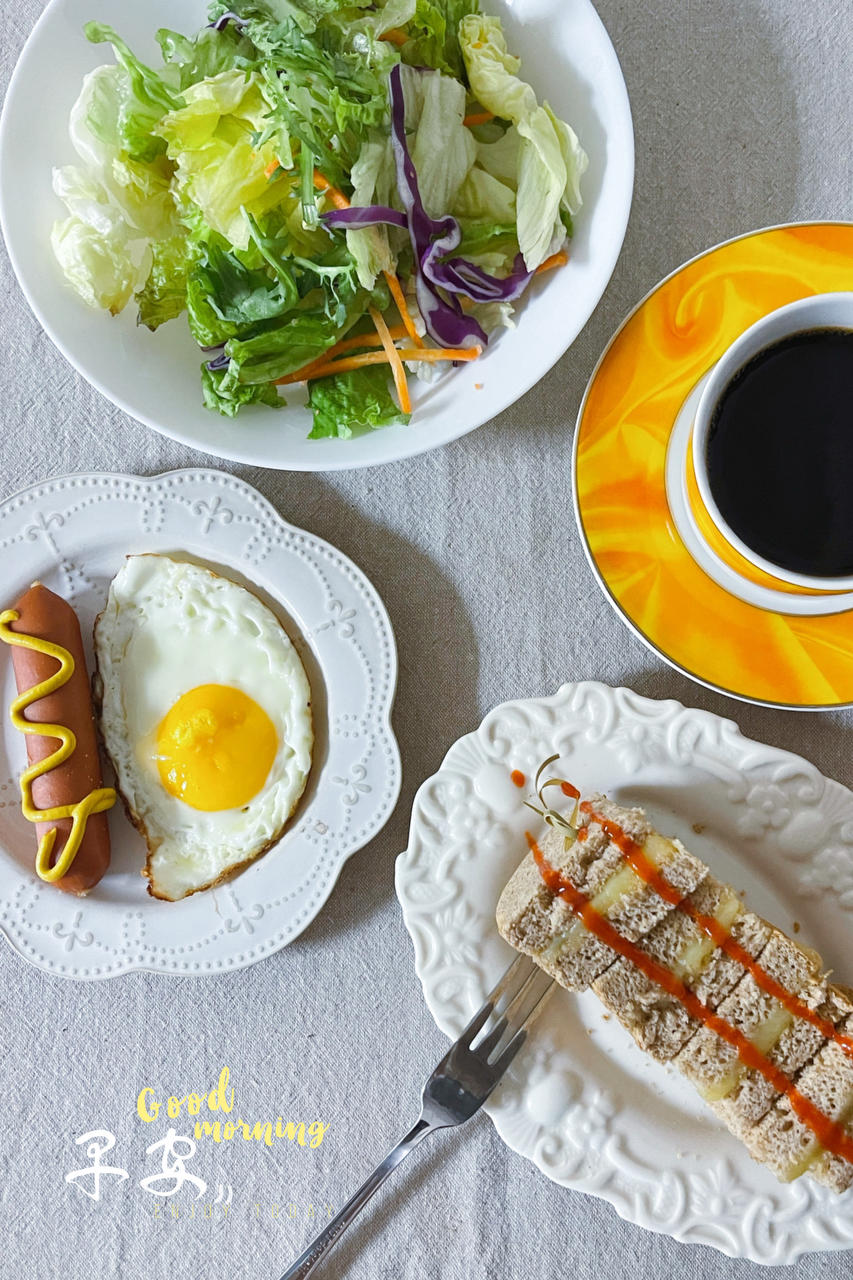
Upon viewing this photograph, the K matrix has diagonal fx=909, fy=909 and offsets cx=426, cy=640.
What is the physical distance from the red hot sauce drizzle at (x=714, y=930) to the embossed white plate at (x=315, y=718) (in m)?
0.41

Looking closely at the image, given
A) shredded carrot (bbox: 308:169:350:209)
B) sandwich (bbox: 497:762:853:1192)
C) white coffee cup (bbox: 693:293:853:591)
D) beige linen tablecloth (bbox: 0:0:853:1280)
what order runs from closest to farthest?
white coffee cup (bbox: 693:293:853:591), shredded carrot (bbox: 308:169:350:209), sandwich (bbox: 497:762:853:1192), beige linen tablecloth (bbox: 0:0:853:1280)

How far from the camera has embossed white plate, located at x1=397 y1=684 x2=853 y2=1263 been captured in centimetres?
149

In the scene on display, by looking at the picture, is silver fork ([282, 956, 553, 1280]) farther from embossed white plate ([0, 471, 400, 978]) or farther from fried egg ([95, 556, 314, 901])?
fried egg ([95, 556, 314, 901])

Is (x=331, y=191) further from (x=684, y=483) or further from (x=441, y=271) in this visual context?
(x=684, y=483)

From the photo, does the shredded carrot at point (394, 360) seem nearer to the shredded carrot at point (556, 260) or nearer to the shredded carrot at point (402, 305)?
the shredded carrot at point (402, 305)

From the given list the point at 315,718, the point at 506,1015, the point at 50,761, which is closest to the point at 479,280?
the point at 315,718

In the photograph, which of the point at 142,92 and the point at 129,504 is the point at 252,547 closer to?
the point at 129,504

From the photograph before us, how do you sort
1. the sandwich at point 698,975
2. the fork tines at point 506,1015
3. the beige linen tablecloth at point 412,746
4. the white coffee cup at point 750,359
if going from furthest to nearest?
1. the beige linen tablecloth at point 412,746
2. the fork tines at point 506,1015
3. the sandwich at point 698,975
4. the white coffee cup at point 750,359

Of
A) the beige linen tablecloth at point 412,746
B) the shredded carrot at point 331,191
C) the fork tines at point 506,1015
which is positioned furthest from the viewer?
the beige linen tablecloth at point 412,746

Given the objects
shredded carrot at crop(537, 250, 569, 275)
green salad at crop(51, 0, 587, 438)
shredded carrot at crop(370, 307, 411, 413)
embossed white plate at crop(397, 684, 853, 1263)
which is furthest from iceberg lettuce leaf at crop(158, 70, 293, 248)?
embossed white plate at crop(397, 684, 853, 1263)

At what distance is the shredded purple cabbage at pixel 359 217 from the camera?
1271 mm

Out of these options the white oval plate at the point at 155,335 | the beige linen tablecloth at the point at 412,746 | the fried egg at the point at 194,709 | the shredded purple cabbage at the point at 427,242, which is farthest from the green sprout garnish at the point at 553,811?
the shredded purple cabbage at the point at 427,242

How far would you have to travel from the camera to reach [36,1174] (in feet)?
5.62

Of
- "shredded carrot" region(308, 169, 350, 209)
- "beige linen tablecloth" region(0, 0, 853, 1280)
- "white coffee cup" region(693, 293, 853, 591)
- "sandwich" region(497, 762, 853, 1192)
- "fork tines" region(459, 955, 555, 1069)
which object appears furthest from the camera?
"beige linen tablecloth" region(0, 0, 853, 1280)
